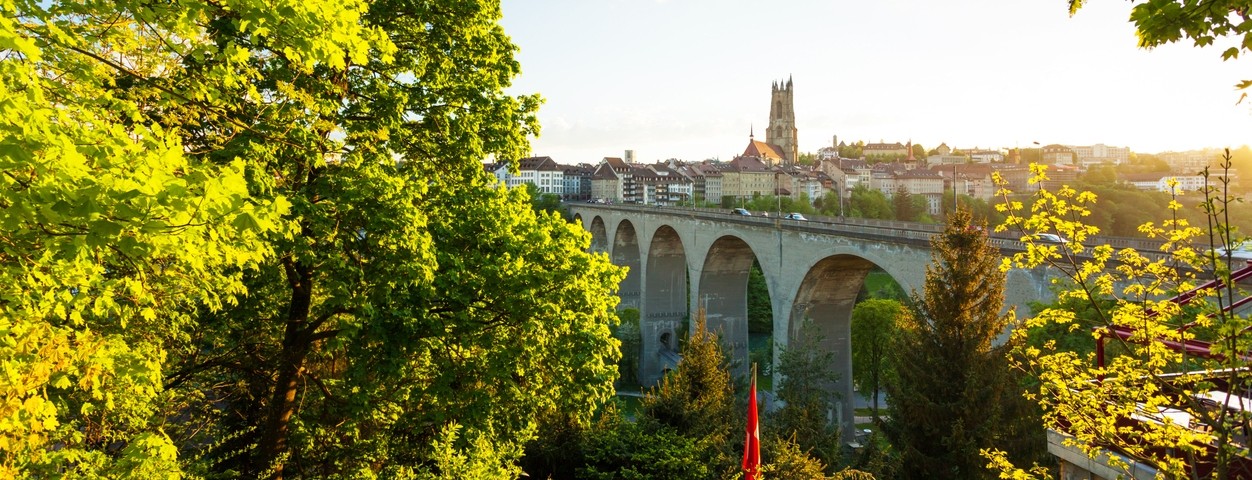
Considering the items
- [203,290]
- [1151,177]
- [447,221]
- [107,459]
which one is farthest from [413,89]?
[1151,177]

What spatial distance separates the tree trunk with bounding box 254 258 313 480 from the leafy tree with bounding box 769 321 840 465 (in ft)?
22.9

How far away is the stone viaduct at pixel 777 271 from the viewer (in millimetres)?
21828

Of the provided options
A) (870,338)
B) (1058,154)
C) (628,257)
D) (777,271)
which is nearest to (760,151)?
(1058,154)

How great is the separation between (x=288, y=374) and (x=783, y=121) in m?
148

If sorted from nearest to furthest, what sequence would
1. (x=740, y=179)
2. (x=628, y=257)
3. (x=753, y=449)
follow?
1. (x=753, y=449)
2. (x=628, y=257)
3. (x=740, y=179)

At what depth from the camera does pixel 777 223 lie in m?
28.8

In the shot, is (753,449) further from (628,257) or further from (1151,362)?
(628,257)

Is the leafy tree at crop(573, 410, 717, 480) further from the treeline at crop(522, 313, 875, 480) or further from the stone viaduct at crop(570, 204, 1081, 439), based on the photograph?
the stone viaduct at crop(570, 204, 1081, 439)

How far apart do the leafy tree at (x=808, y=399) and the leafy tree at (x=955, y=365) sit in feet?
6.19

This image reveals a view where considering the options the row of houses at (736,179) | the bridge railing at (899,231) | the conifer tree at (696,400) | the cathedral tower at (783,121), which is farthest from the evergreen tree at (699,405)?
the cathedral tower at (783,121)

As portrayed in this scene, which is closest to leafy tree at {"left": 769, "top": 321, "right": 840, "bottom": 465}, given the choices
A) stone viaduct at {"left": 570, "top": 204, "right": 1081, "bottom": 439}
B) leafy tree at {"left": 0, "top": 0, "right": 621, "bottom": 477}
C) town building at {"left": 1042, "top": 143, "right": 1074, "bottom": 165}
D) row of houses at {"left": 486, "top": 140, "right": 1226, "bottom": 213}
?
stone viaduct at {"left": 570, "top": 204, "right": 1081, "bottom": 439}

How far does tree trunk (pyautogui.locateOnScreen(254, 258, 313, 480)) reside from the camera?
8.73 m

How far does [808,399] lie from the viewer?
19.8 m

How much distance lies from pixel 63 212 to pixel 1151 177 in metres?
111
